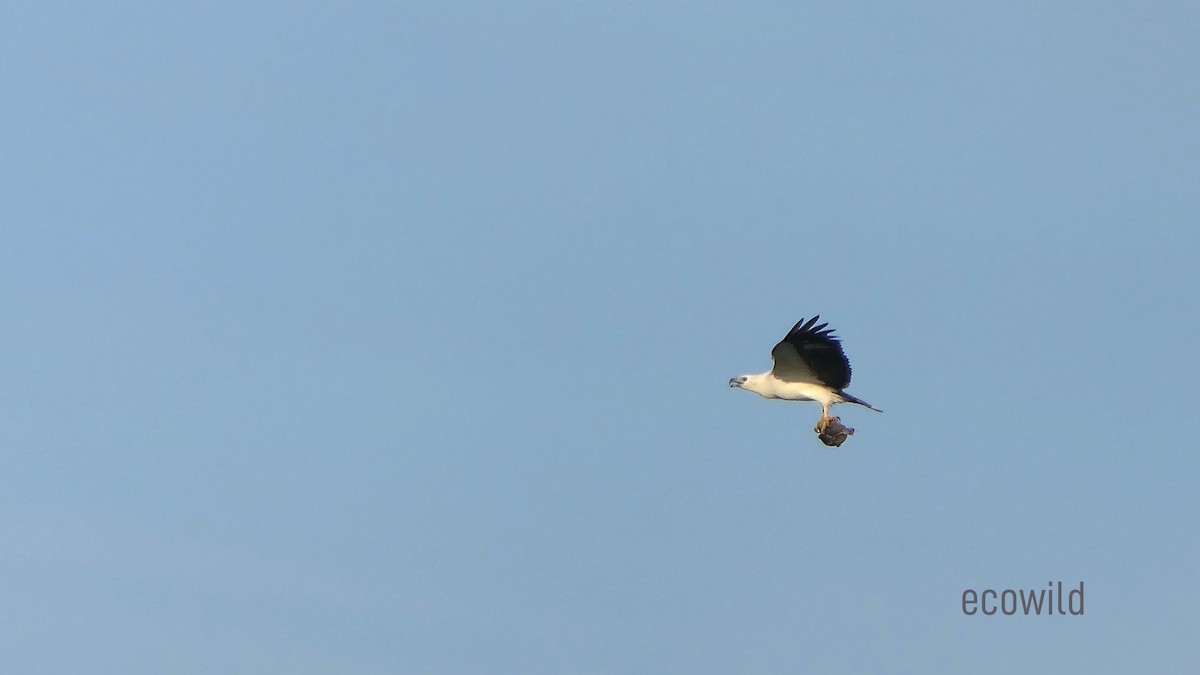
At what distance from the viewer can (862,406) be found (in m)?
47.1

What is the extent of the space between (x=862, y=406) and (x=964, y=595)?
21.8 feet

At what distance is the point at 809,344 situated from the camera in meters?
46.8

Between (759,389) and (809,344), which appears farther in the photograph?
(759,389)

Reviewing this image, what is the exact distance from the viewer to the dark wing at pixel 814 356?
46594 mm

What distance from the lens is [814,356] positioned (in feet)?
155

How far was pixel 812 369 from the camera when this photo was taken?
156ft

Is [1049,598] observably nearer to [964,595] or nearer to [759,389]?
[964,595]

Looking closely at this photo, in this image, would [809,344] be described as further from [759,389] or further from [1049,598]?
[1049,598]

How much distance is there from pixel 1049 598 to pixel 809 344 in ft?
35.1

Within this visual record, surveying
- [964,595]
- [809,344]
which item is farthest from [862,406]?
[964,595]

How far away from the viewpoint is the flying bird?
46594 mm

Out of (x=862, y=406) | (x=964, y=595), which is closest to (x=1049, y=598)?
(x=964, y=595)

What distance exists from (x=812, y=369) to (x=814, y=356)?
62 cm

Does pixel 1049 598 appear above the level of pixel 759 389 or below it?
below
